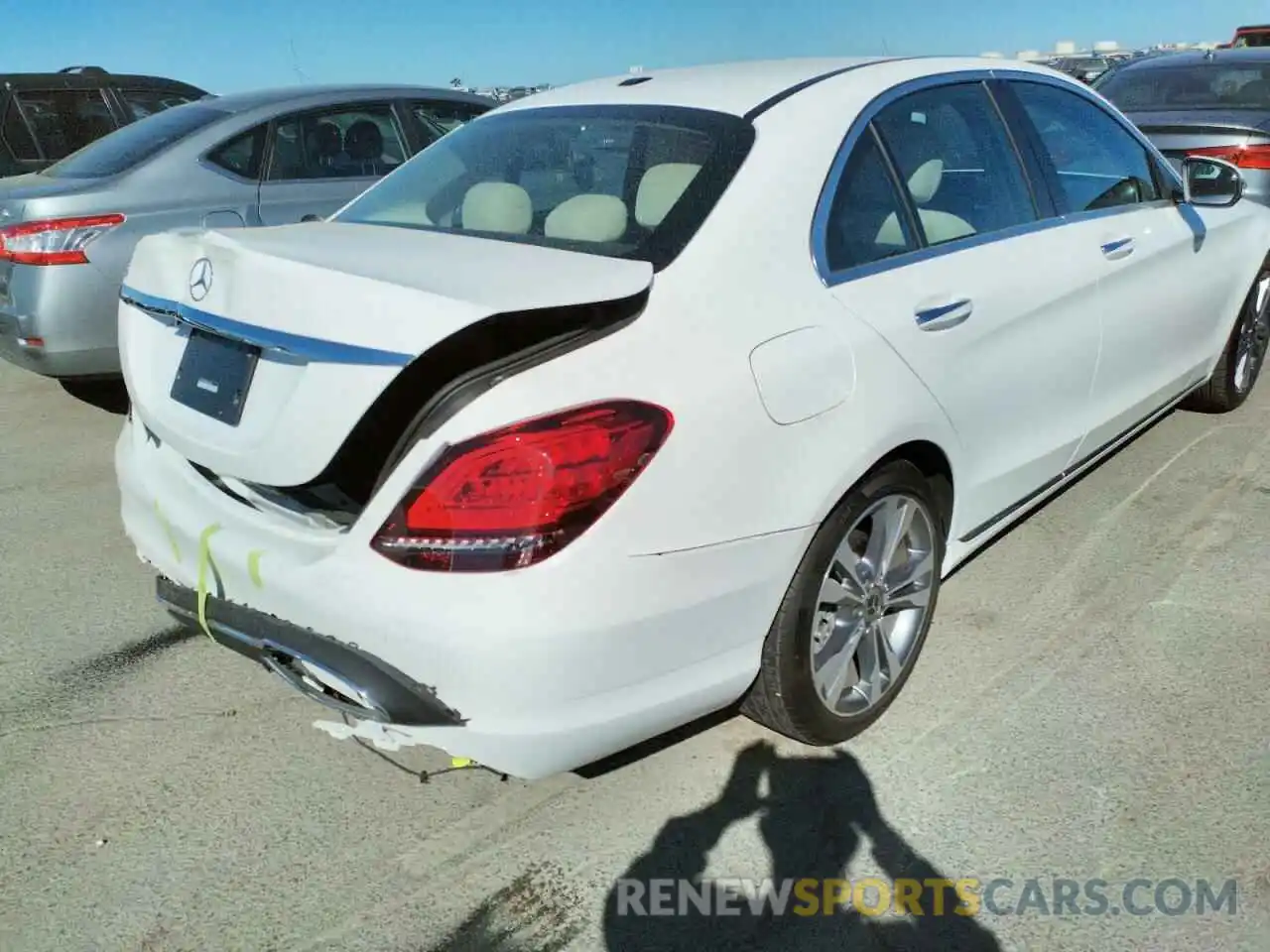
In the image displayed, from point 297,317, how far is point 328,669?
2.19 feet

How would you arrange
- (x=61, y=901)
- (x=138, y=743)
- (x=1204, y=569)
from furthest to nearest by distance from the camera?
1. (x=1204, y=569)
2. (x=138, y=743)
3. (x=61, y=901)

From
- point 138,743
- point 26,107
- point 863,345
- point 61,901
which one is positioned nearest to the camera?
point 61,901

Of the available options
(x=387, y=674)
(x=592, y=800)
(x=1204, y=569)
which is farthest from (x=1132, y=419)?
(x=387, y=674)

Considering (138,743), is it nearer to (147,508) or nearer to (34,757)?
(34,757)

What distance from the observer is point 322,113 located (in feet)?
18.7

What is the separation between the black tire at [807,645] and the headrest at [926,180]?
2.36ft

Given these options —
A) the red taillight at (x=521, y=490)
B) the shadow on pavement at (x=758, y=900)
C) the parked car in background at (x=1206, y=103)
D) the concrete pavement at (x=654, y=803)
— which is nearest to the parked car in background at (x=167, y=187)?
the concrete pavement at (x=654, y=803)

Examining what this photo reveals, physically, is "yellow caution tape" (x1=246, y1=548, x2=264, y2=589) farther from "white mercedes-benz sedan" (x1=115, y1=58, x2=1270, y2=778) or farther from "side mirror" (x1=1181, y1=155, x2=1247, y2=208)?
"side mirror" (x1=1181, y1=155, x2=1247, y2=208)

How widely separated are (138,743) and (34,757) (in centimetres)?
24

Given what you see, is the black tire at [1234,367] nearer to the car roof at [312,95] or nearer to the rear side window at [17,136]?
the car roof at [312,95]

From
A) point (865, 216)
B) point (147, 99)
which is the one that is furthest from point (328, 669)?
point (147, 99)

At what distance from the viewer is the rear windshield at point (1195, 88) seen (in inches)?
295

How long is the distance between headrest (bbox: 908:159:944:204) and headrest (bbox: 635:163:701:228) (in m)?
0.63

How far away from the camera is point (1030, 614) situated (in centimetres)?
330
